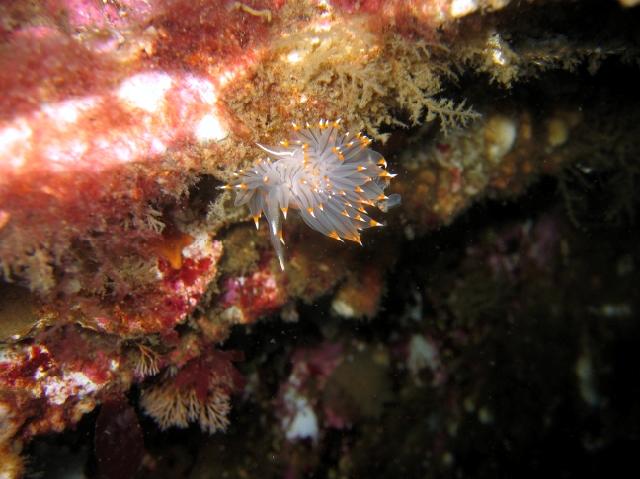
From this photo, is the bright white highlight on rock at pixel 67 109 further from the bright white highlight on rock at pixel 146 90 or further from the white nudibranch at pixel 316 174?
the white nudibranch at pixel 316 174

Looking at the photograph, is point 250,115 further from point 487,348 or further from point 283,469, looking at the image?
point 487,348

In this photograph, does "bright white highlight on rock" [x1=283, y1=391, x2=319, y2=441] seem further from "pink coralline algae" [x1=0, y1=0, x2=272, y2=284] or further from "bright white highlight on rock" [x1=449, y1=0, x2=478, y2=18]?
"bright white highlight on rock" [x1=449, y1=0, x2=478, y2=18]

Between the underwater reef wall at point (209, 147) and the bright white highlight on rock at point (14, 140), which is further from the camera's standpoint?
the underwater reef wall at point (209, 147)

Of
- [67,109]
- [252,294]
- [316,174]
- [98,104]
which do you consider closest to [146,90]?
[98,104]

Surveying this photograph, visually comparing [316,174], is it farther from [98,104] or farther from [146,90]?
[98,104]

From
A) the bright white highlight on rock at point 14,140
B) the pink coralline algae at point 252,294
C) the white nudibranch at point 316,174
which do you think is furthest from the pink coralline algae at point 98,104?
the pink coralline algae at point 252,294

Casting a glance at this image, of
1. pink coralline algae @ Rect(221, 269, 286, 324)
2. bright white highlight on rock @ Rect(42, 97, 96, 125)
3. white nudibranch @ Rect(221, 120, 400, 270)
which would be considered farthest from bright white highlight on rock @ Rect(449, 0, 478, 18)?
pink coralline algae @ Rect(221, 269, 286, 324)
